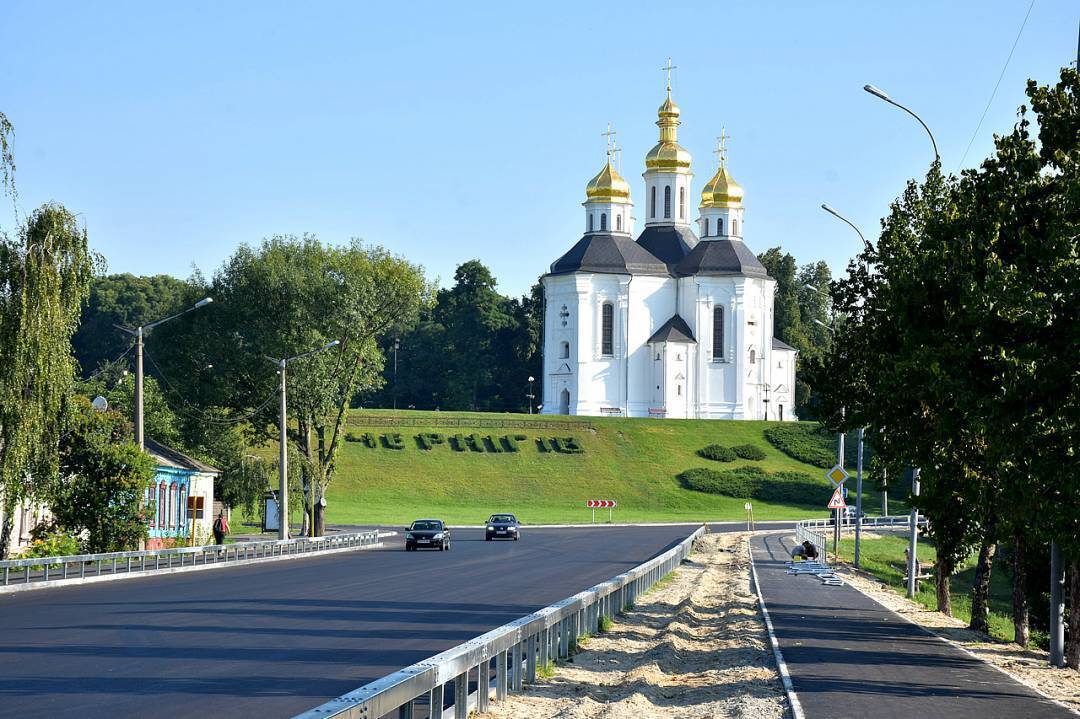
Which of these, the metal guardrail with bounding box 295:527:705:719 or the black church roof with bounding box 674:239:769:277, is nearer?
the metal guardrail with bounding box 295:527:705:719

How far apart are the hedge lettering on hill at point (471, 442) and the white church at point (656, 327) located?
15.3 metres

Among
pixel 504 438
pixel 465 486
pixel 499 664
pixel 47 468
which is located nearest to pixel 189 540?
pixel 47 468

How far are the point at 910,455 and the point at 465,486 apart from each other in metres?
75.8

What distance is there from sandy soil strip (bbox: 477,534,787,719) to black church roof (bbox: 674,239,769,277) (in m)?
104

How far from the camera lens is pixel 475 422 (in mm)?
118438

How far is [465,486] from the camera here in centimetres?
10006

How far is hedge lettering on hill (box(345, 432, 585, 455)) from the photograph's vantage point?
359 ft

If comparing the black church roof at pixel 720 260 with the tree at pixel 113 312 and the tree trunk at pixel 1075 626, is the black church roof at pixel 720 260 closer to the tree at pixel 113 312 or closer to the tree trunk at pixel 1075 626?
the tree at pixel 113 312

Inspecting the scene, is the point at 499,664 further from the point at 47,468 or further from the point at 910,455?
the point at 47,468

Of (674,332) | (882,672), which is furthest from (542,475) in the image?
(882,672)

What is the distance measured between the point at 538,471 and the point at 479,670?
92951 mm

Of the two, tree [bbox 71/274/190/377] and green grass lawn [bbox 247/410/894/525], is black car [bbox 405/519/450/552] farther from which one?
tree [bbox 71/274/190/377]

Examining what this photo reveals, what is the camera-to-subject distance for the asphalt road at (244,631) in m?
14.0

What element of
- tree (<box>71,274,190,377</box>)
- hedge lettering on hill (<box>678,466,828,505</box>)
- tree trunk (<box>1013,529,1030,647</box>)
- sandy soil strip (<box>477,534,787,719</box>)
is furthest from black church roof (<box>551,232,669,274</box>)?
tree trunk (<box>1013,529,1030,647</box>)
